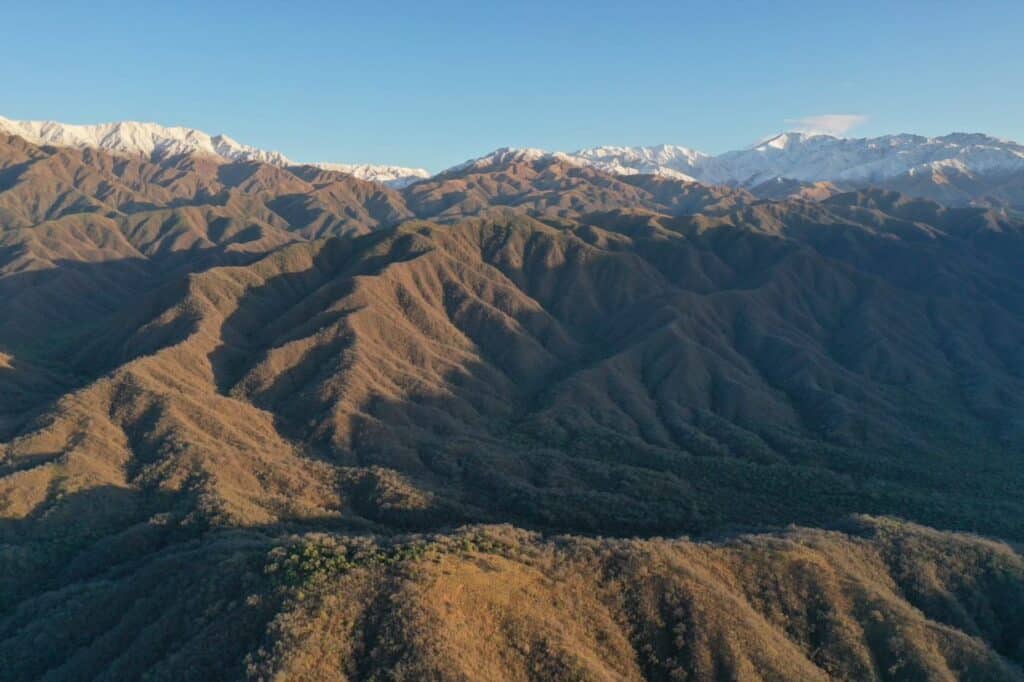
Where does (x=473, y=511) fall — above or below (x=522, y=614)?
below

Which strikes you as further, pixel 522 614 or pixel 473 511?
pixel 473 511

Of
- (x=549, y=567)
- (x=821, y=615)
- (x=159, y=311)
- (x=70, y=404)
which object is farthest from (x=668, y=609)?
(x=159, y=311)

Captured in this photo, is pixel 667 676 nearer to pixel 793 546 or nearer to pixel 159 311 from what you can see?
pixel 793 546

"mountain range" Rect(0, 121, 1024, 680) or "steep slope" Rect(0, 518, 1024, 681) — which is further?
"mountain range" Rect(0, 121, 1024, 680)

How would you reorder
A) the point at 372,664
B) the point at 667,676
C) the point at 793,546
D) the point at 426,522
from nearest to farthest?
1. the point at 372,664
2. the point at 667,676
3. the point at 793,546
4. the point at 426,522

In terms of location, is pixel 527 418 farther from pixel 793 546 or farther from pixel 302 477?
pixel 793 546

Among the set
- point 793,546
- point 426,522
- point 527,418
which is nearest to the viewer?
point 793,546

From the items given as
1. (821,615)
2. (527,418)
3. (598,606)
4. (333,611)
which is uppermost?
(333,611)

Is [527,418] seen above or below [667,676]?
below

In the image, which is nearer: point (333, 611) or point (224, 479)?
point (333, 611)

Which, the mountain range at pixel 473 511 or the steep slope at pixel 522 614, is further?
the mountain range at pixel 473 511
